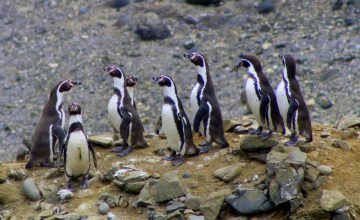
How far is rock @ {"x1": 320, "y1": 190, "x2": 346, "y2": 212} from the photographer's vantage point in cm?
880

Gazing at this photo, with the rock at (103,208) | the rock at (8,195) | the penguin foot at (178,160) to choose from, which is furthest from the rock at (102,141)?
the rock at (103,208)

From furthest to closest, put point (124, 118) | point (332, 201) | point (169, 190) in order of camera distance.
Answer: point (124, 118) < point (169, 190) < point (332, 201)

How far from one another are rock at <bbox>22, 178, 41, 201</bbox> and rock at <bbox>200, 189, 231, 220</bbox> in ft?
6.13

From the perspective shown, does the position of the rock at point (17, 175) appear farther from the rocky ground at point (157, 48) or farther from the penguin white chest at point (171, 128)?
the rocky ground at point (157, 48)

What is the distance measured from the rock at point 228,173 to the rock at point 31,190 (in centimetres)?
188

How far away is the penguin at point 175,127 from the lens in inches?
392

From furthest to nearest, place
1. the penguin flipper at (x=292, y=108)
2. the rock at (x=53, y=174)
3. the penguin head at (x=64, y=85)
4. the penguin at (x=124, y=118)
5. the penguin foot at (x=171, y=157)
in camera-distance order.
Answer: the penguin head at (x=64, y=85), the penguin at (x=124, y=118), the rock at (x=53, y=174), the penguin foot at (x=171, y=157), the penguin flipper at (x=292, y=108)

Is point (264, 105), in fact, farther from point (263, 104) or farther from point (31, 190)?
point (31, 190)

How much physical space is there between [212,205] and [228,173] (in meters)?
0.55

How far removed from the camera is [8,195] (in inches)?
387

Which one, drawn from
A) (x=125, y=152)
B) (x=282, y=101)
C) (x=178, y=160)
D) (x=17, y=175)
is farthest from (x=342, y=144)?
(x=17, y=175)

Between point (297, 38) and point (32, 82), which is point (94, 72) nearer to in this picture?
point (32, 82)

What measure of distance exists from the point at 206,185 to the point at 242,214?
0.58m

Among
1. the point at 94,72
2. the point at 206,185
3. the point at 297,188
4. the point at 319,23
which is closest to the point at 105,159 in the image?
the point at 206,185
